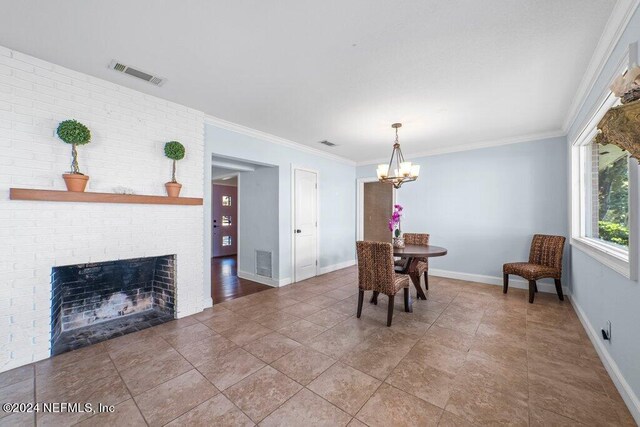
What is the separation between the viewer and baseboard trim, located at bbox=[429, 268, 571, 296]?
155 inches

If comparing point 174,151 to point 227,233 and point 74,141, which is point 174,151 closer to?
point 74,141

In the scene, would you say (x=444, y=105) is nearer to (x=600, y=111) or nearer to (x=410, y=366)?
(x=600, y=111)

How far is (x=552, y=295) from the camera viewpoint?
12.4ft

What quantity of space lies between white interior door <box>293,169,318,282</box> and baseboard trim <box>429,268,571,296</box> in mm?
2367

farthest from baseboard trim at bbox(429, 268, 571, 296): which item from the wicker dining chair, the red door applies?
the red door

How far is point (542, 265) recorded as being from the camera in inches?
145

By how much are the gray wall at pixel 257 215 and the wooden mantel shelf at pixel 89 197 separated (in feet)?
5.03

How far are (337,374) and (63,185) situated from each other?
2.88m

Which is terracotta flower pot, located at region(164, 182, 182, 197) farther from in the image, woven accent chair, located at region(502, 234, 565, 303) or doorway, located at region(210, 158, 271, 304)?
woven accent chair, located at region(502, 234, 565, 303)

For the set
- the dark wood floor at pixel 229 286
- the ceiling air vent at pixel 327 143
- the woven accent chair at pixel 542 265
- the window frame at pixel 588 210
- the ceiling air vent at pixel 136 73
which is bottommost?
the dark wood floor at pixel 229 286

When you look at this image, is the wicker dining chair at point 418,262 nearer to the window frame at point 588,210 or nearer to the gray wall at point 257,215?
the window frame at point 588,210

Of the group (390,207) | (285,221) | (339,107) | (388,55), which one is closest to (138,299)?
(285,221)

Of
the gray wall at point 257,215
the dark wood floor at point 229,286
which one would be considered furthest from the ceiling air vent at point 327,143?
the dark wood floor at point 229,286

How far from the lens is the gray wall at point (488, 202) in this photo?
3.99 m
